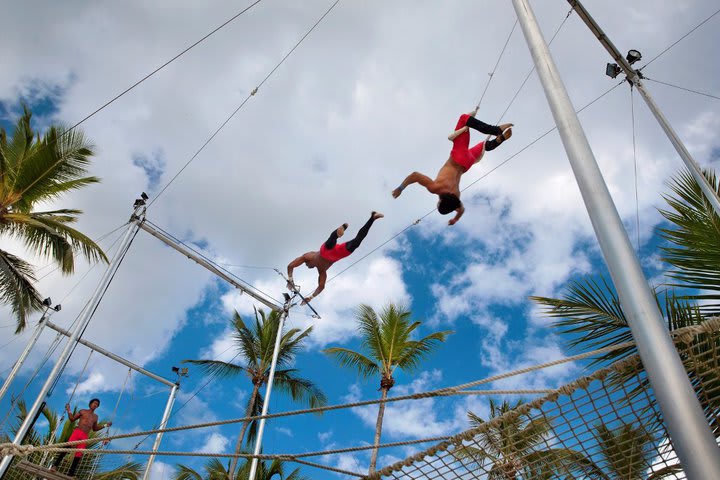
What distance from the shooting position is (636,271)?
2.15m

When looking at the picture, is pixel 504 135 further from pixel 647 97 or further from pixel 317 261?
pixel 317 261

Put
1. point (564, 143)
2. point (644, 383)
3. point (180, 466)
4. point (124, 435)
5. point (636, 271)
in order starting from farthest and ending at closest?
point (180, 466) → point (124, 435) → point (644, 383) → point (564, 143) → point (636, 271)

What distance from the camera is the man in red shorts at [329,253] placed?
695 cm

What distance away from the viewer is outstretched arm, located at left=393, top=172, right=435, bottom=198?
6225 millimetres

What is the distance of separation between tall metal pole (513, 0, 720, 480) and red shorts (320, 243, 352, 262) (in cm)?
446

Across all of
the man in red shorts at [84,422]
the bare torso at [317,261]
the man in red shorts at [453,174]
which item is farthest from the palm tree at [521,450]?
the man in red shorts at [84,422]

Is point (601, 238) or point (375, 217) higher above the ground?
point (375, 217)

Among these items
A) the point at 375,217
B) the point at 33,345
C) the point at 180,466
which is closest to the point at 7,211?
the point at 33,345

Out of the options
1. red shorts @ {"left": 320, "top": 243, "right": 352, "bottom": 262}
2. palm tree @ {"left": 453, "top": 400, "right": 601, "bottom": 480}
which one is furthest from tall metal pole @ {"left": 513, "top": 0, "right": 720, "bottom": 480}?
red shorts @ {"left": 320, "top": 243, "right": 352, "bottom": 262}

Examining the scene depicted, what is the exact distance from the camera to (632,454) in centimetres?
368

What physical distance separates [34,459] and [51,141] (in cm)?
934

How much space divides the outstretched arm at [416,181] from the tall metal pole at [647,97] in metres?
2.70

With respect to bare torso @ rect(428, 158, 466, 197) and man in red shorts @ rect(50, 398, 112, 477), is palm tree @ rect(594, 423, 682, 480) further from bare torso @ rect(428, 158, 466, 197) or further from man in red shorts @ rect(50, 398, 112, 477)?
man in red shorts @ rect(50, 398, 112, 477)

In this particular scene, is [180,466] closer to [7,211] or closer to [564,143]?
[7,211]
